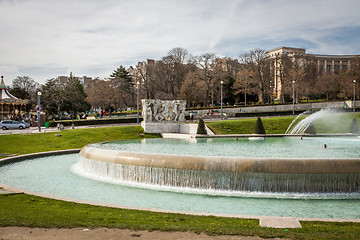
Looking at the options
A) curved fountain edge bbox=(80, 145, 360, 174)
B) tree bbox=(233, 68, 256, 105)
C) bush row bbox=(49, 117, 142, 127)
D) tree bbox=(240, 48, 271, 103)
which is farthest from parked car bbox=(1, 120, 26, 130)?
tree bbox=(240, 48, 271, 103)

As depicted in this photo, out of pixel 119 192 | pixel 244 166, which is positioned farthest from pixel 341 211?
pixel 119 192

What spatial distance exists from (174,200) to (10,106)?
7024cm

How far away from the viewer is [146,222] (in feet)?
25.9

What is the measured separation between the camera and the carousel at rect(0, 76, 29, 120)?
6881cm

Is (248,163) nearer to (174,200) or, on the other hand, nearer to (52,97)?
(174,200)

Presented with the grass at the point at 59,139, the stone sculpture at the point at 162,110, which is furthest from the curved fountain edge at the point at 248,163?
the stone sculpture at the point at 162,110

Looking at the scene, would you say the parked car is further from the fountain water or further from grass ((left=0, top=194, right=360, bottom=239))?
grass ((left=0, top=194, right=360, bottom=239))

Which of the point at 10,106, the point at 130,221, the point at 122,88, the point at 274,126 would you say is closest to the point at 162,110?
the point at 274,126

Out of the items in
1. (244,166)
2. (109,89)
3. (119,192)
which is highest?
(109,89)

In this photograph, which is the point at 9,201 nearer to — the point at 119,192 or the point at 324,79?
the point at 119,192

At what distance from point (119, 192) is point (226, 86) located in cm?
6775

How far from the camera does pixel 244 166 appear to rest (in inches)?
511

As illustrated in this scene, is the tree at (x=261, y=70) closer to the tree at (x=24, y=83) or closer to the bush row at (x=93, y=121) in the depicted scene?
the bush row at (x=93, y=121)

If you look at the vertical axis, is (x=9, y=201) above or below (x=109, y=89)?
below
